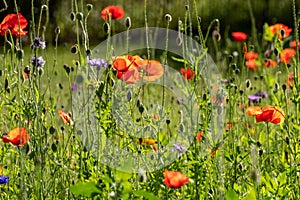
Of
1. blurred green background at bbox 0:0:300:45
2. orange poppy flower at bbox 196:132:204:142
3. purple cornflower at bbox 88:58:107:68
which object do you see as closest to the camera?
purple cornflower at bbox 88:58:107:68

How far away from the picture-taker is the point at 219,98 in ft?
7.08

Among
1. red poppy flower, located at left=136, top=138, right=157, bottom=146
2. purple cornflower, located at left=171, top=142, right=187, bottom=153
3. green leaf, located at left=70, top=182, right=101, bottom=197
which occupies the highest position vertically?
red poppy flower, located at left=136, top=138, right=157, bottom=146

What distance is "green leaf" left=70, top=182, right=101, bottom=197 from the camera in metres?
1.57

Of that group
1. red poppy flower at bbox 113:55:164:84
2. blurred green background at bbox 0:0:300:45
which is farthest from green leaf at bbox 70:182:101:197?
blurred green background at bbox 0:0:300:45

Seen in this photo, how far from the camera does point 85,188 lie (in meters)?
1.59

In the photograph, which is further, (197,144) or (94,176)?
(197,144)

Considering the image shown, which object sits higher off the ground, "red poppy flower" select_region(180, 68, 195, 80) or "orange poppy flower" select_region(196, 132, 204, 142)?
"red poppy flower" select_region(180, 68, 195, 80)

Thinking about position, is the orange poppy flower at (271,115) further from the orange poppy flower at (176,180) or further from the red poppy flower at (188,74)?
the orange poppy flower at (176,180)

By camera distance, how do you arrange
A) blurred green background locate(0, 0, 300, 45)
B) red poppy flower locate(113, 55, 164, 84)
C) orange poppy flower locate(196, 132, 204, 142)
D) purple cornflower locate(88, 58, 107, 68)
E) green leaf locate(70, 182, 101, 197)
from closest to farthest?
green leaf locate(70, 182, 101, 197)
red poppy flower locate(113, 55, 164, 84)
purple cornflower locate(88, 58, 107, 68)
orange poppy flower locate(196, 132, 204, 142)
blurred green background locate(0, 0, 300, 45)

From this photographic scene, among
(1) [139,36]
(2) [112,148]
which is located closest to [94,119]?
(2) [112,148]

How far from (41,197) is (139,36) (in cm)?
514

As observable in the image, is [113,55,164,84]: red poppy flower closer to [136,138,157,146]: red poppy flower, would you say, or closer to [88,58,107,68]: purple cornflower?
[88,58,107,68]: purple cornflower

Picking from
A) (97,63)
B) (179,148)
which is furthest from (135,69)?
(179,148)

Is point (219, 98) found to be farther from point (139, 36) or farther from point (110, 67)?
point (139, 36)
